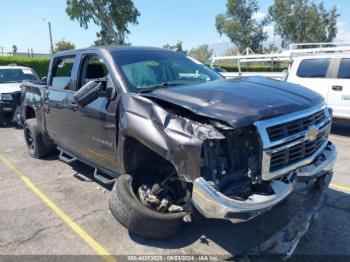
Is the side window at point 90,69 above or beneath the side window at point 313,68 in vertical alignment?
above

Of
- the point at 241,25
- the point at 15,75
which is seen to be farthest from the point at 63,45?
the point at 15,75

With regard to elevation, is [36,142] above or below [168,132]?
below

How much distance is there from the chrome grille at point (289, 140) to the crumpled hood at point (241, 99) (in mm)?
75

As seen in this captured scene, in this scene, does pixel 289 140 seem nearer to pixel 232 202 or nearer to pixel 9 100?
pixel 232 202

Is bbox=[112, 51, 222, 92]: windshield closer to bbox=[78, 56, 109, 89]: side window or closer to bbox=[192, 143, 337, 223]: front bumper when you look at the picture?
bbox=[78, 56, 109, 89]: side window

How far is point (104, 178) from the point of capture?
446cm

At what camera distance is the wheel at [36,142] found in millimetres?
6523

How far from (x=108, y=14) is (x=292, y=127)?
110 feet

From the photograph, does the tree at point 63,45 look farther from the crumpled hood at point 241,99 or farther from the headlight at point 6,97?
the crumpled hood at point 241,99

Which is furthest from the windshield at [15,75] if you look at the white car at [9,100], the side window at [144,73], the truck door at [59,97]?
the side window at [144,73]

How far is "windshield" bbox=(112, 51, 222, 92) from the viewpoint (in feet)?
→ 13.1

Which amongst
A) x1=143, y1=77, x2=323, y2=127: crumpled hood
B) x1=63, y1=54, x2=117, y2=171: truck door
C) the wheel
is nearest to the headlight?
the wheel

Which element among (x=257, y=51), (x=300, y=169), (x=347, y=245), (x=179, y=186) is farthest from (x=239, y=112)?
(x=257, y=51)

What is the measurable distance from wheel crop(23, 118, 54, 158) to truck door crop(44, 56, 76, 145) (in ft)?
1.98
